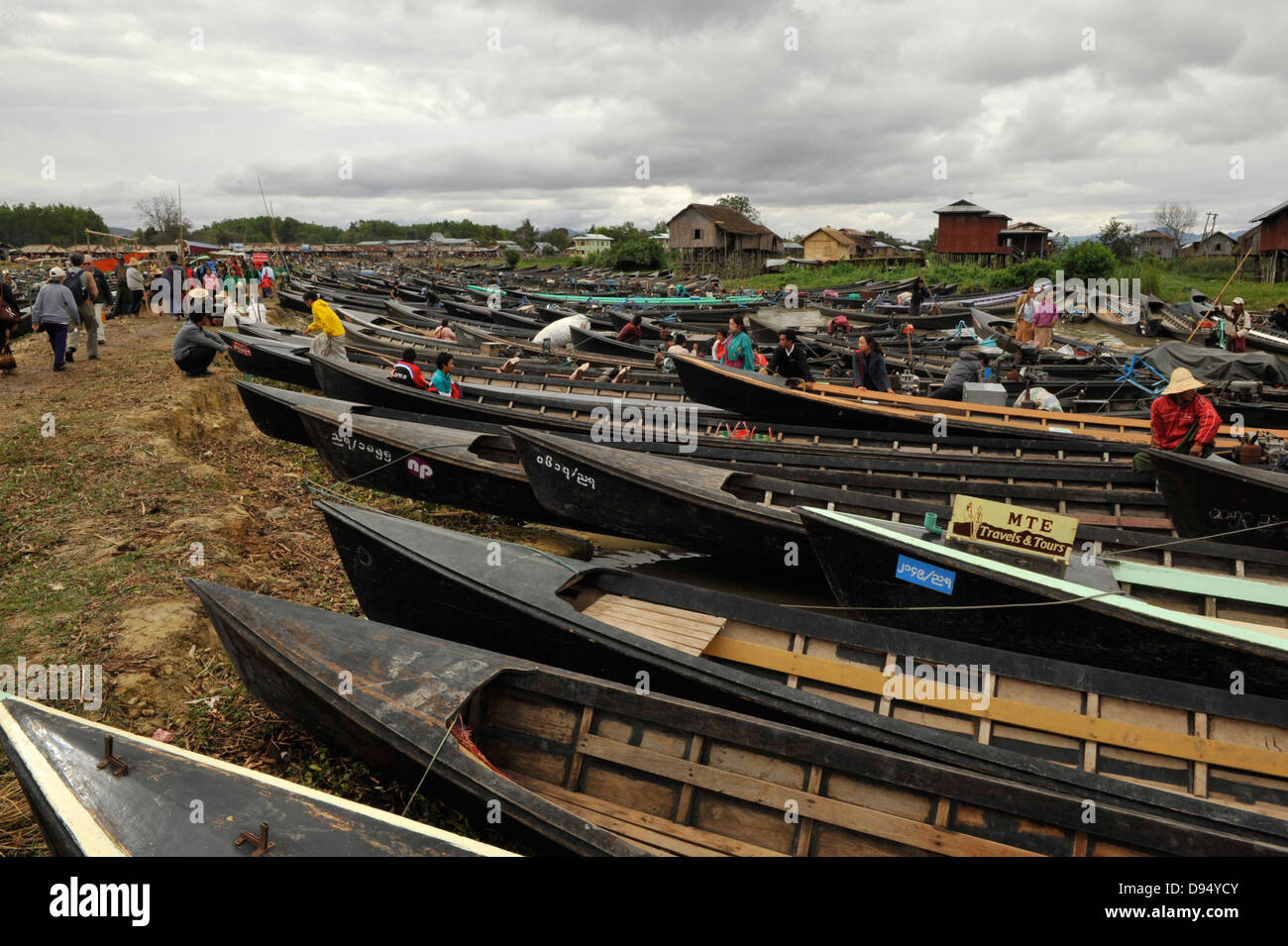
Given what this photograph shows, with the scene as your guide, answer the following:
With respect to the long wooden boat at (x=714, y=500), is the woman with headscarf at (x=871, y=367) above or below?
above

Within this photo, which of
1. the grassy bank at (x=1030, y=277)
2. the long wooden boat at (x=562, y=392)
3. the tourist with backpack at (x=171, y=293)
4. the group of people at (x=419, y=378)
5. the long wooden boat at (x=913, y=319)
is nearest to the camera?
the group of people at (x=419, y=378)

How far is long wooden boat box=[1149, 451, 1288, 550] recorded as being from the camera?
613 cm

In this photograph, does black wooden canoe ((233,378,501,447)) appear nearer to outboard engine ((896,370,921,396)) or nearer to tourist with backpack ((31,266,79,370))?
tourist with backpack ((31,266,79,370))

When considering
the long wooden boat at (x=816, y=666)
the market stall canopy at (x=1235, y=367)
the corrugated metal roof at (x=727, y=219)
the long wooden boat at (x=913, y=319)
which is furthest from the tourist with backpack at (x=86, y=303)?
the corrugated metal roof at (x=727, y=219)

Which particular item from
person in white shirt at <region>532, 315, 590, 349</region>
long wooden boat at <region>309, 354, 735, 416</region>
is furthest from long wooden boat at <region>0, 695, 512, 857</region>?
person in white shirt at <region>532, 315, 590, 349</region>

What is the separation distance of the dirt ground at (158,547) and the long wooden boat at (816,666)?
1.24 meters

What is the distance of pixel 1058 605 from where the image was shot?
4777 millimetres

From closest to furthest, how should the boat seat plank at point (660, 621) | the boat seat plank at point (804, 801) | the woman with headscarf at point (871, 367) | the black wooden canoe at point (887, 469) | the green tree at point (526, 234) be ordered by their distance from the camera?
the boat seat plank at point (804, 801), the boat seat plank at point (660, 621), the black wooden canoe at point (887, 469), the woman with headscarf at point (871, 367), the green tree at point (526, 234)

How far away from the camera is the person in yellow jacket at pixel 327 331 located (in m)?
13.1

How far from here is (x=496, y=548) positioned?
5.57 meters

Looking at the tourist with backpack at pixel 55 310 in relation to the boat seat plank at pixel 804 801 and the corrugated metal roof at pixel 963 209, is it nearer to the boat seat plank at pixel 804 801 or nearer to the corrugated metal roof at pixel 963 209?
the boat seat plank at pixel 804 801
